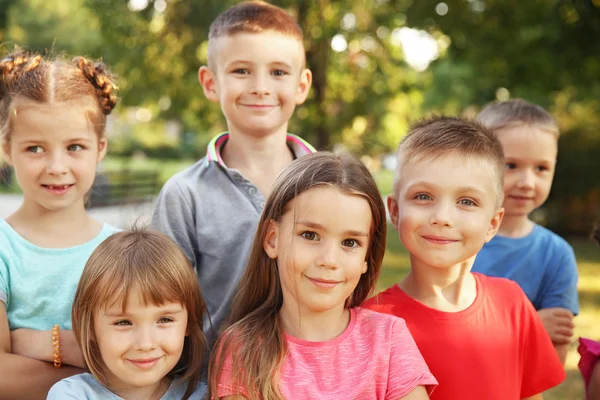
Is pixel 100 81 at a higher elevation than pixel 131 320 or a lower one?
higher

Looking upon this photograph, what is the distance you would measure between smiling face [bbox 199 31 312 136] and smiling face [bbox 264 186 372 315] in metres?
0.81

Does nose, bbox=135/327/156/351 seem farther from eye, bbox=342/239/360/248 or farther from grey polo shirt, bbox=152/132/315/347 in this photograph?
eye, bbox=342/239/360/248

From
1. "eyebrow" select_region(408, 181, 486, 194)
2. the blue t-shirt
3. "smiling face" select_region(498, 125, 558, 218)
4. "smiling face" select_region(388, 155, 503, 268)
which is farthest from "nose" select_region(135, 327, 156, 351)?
"smiling face" select_region(498, 125, 558, 218)

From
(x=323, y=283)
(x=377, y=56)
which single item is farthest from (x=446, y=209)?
(x=377, y=56)

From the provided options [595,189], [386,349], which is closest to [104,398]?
[386,349]

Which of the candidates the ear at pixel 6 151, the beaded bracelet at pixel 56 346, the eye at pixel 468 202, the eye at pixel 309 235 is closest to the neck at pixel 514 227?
the eye at pixel 468 202

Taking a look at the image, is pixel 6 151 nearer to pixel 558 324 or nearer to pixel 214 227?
pixel 214 227

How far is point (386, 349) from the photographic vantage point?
2691 mm

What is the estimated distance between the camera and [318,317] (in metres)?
2.79

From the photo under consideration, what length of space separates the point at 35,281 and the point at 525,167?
2.47m

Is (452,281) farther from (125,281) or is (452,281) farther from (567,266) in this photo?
(125,281)

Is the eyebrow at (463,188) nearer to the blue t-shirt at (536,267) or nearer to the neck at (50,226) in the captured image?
the blue t-shirt at (536,267)

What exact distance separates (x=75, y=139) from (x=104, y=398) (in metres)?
1.07

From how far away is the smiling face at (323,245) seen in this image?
2.68 metres
